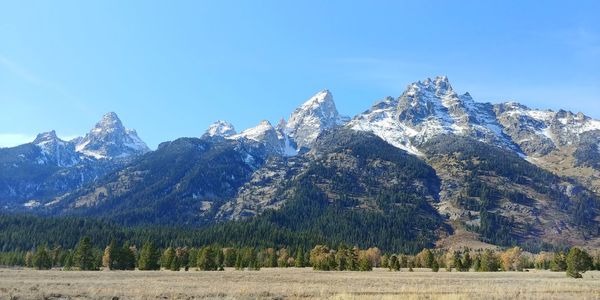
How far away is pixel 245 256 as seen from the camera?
155750 mm

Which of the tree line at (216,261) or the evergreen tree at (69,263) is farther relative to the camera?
the evergreen tree at (69,263)

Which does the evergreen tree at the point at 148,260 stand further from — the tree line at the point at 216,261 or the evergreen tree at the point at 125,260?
the evergreen tree at the point at 125,260

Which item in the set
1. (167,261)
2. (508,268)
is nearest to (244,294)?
(167,261)

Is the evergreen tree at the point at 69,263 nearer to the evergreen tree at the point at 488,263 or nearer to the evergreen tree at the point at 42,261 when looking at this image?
the evergreen tree at the point at 42,261

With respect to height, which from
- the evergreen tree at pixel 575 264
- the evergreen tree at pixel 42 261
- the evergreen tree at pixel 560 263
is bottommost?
the evergreen tree at pixel 42 261

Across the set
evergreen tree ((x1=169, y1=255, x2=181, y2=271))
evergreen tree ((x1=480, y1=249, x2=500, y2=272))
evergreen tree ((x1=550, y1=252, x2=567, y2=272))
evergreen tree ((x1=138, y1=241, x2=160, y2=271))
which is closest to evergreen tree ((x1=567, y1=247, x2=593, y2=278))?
evergreen tree ((x1=550, y1=252, x2=567, y2=272))

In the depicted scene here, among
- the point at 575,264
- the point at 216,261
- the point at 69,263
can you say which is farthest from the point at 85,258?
the point at 575,264

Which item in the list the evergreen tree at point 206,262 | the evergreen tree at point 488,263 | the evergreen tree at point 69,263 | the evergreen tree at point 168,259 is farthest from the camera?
the evergreen tree at point 488,263

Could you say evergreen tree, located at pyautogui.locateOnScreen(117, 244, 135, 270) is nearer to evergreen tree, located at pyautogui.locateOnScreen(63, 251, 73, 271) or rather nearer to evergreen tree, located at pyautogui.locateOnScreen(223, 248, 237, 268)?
evergreen tree, located at pyautogui.locateOnScreen(63, 251, 73, 271)

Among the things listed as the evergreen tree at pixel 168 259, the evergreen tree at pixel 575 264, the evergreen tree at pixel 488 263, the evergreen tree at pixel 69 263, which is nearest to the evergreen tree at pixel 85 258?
the evergreen tree at pixel 69 263

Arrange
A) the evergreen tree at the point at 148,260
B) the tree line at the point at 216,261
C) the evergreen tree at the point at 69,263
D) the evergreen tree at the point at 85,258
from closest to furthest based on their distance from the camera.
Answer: the evergreen tree at the point at 148,260 < the evergreen tree at the point at 85,258 < the tree line at the point at 216,261 < the evergreen tree at the point at 69,263

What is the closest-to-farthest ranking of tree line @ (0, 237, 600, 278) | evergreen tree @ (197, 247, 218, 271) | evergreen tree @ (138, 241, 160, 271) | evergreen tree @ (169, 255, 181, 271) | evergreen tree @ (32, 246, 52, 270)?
1. evergreen tree @ (169, 255, 181, 271)
2. evergreen tree @ (138, 241, 160, 271)
3. tree line @ (0, 237, 600, 278)
4. evergreen tree @ (197, 247, 218, 271)
5. evergreen tree @ (32, 246, 52, 270)

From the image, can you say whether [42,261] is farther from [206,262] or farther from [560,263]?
[560,263]

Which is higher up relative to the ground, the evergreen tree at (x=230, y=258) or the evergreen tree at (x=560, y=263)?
the evergreen tree at (x=560, y=263)
